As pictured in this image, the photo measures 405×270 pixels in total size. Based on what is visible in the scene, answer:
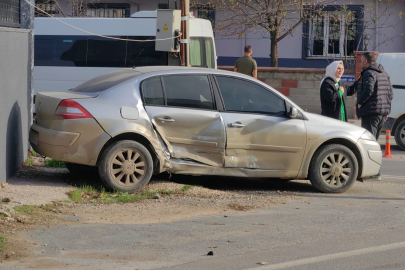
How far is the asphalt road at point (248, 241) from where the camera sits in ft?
19.2

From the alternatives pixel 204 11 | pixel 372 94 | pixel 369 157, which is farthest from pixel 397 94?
pixel 204 11

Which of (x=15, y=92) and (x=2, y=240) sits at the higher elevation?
(x=15, y=92)

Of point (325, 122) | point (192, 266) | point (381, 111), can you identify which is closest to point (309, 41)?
point (381, 111)

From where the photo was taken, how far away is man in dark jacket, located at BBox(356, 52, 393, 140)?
35.4 feet

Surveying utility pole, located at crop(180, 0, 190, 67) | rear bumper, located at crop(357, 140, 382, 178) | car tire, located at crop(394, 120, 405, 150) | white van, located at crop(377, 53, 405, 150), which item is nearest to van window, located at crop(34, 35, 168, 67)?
utility pole, located at crop(180, 0, 190, 67)

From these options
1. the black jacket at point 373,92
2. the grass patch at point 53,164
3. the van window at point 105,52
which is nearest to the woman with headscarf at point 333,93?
the black jacket at point 373,92

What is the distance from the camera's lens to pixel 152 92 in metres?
8.69

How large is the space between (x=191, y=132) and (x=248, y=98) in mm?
926

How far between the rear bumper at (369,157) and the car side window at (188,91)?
2149 millimetres

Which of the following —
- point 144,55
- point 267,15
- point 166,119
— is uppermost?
point 267,15

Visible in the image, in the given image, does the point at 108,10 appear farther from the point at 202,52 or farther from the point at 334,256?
the point at 334,256

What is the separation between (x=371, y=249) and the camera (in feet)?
21.1

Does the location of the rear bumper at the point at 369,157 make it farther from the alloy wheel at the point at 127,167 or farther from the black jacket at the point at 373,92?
the alloy wheel at the point at 127,167

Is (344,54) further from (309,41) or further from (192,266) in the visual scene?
(192,266)
